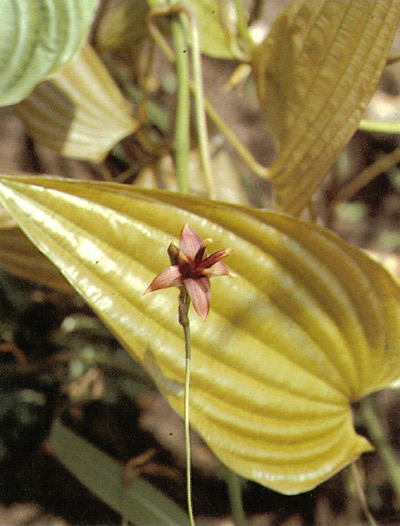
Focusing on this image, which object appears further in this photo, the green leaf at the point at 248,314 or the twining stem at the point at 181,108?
the twining stem at the point at 181,108

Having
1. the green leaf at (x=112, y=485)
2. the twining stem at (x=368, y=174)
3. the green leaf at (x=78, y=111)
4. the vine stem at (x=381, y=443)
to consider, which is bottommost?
the vine stem at (x=381, y=443)

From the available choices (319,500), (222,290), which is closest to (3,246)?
(222,290)

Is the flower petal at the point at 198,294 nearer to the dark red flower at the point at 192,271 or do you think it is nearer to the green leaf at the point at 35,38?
the dark red flower at the point at 192,271

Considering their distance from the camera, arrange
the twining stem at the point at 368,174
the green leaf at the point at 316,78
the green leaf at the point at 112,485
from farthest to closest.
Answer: the twining stem at the point at 368,174, the green leaf at the point at 112,485, the green leaf at the point at 316,78

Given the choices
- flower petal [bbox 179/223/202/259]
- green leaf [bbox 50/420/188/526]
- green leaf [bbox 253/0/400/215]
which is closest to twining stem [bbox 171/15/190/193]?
green leaf [bbox 253/0/400/215]

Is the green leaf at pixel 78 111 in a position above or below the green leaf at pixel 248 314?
above

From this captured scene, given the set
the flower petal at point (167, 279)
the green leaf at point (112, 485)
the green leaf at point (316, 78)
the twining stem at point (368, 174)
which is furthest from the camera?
the twining stem at point (368, 174)

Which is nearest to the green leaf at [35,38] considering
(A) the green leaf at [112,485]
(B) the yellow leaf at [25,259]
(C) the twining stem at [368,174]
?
(B) the yellow leaf at [25,259]
